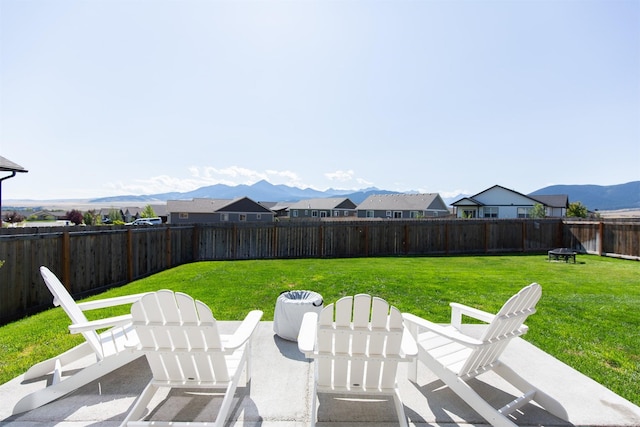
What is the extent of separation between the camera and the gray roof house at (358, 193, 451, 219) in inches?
1636

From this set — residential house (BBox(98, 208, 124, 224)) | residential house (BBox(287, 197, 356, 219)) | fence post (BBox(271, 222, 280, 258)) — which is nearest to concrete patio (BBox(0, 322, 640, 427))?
fence post (BBox(271, 222, 280, 258))

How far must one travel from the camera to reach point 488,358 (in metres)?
2.88

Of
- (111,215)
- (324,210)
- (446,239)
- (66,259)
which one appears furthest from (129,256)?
(111,215)

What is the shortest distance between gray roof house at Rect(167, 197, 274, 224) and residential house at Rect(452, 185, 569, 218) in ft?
84.3

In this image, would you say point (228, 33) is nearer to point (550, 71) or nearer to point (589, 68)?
point (550, 71)

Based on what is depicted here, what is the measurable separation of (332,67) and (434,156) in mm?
14197

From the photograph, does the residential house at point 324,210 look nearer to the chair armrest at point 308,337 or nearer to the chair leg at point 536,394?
the chair armrest at point 308,337

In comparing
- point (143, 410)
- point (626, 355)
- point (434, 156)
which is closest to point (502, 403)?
point (626, 355)

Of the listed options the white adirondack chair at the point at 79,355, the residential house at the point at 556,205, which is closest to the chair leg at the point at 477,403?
the white adirondack chair at the point at 79,355

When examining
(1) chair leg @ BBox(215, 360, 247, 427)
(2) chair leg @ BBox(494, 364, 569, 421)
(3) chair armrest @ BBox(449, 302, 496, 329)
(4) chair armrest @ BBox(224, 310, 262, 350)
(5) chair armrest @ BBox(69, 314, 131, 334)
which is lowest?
(2) chair leg @ BBox(494, 364, 569, 421)

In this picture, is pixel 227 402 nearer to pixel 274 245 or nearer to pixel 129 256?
pixel 129 256

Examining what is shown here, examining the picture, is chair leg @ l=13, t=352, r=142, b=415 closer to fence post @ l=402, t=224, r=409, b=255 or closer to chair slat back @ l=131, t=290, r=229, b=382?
chair slat back @ l=131, t=290, r=229, b=382

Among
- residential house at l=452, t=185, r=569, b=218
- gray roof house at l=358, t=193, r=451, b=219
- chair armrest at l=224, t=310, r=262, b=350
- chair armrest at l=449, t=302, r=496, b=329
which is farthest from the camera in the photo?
gray roof house at l=358, t=193, r=451, b=219

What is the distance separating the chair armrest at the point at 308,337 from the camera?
94.2 inches
